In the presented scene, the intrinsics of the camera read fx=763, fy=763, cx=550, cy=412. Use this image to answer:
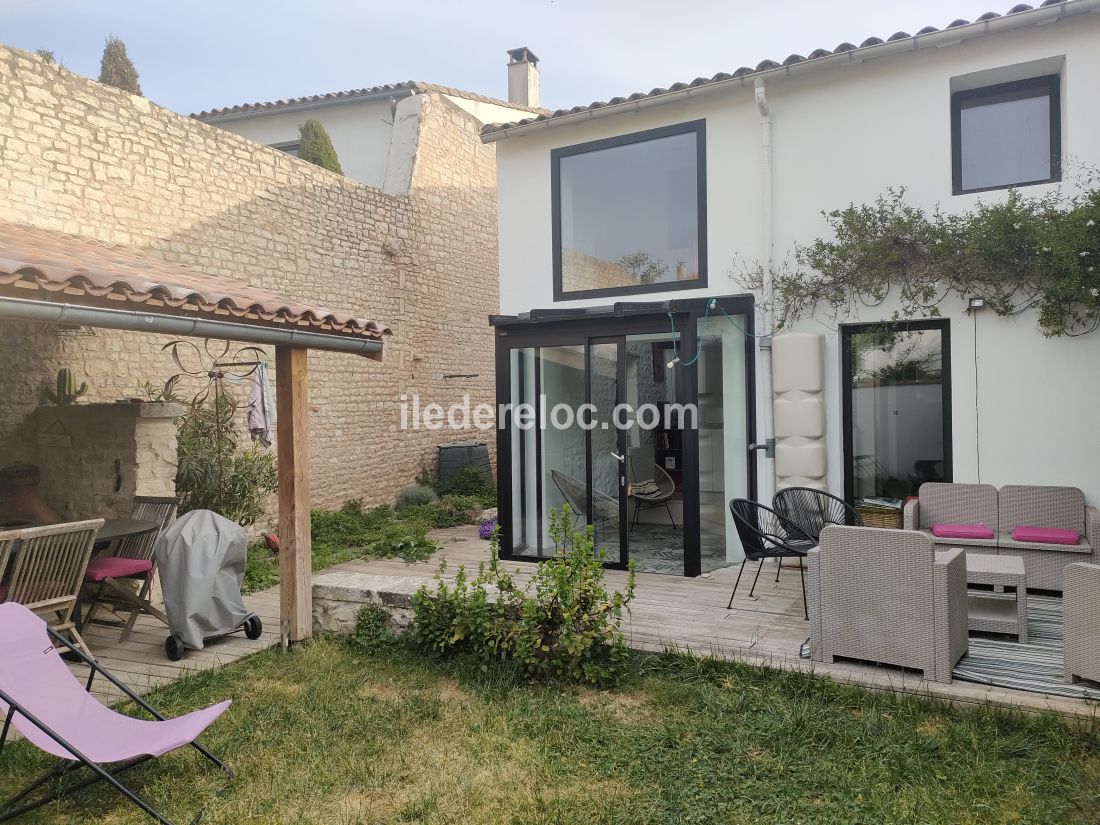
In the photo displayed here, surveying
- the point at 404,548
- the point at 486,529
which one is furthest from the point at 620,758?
the point at 486,529

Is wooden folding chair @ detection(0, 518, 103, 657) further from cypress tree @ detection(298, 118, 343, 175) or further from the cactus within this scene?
cypress tree @ detection(298, 118, 343, 175)

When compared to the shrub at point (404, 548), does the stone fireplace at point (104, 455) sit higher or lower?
higher

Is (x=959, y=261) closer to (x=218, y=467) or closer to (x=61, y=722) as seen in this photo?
(x=61, y=722)

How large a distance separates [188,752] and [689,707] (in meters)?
2.52

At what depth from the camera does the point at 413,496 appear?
40.3 feet

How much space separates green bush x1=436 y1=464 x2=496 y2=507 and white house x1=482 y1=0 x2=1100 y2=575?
15.5ft

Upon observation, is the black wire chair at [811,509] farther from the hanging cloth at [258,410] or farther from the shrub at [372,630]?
the hanging cloth at [258,410]

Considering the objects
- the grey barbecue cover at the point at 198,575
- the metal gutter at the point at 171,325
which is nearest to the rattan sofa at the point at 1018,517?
the metal gutter at the point at 171,325

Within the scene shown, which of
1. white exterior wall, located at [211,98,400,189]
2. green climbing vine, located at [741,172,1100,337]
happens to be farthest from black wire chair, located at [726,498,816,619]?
white exterior wall, located at [211,98,400,189]

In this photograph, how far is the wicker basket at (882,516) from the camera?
648 centimetres

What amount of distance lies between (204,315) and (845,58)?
18.3 feet

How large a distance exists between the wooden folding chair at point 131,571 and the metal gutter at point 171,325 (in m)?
1.86

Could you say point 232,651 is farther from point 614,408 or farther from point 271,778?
point 614,408

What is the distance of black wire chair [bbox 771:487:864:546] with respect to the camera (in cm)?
628
